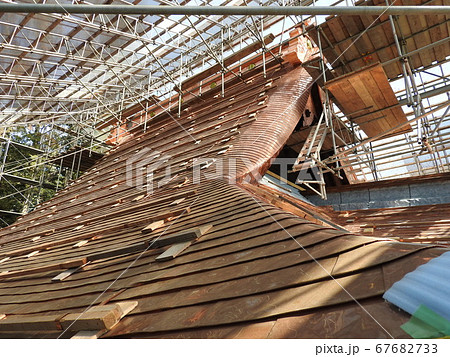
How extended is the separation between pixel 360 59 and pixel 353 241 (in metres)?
6.81

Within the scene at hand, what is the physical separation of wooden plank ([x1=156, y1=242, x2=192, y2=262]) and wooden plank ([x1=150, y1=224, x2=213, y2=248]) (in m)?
0.07

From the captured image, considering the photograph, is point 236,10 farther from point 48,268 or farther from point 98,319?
point 48,268

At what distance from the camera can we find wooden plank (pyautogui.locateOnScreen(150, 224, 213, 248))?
2.51 m

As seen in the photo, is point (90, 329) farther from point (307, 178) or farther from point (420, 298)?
point (307, 178)

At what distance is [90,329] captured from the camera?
1.61m

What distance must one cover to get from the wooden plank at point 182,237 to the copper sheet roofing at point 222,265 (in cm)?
4

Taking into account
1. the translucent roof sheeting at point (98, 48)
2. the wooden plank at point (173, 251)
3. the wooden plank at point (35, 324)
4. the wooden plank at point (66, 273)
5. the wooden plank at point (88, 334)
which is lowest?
the wooden plank at point (35, 324)

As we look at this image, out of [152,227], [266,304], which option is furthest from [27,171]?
[266,304]

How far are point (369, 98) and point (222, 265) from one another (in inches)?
224

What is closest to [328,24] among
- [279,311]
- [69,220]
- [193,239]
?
[193,239]

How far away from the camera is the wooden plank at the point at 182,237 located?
2.51 meters

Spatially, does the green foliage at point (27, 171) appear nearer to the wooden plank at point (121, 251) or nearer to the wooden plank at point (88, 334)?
the wooden plank at point (121, 251)

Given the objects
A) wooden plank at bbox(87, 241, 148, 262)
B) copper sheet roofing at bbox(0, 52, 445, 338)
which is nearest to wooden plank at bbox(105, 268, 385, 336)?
copper sheet roofing at bbox(0, 52, 445, 338)

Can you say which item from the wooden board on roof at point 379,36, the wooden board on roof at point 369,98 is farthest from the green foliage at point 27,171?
the wooden board on roof at point 369,98
